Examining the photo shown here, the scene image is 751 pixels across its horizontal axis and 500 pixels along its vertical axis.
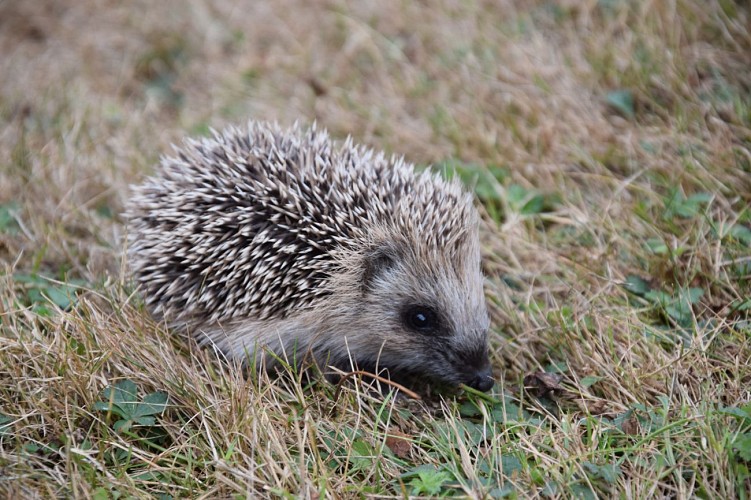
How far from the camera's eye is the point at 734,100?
16.4 ft

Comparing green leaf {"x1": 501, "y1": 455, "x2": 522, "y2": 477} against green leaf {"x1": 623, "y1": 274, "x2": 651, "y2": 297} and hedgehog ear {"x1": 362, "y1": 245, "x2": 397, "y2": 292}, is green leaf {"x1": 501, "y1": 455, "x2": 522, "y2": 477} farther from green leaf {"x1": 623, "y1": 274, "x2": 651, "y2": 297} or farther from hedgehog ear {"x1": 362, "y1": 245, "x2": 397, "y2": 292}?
green leaf {"x1": 623, "y1": 274, "x2": 651, "y2": 297}

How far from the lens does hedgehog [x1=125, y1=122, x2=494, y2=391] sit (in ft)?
12.0

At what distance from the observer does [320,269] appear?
366 centimetres

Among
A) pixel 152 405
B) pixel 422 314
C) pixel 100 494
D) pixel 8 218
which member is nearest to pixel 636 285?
pixel 422 314

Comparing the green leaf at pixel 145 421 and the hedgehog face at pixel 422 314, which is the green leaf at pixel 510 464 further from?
the green leaf at pixel 145 421

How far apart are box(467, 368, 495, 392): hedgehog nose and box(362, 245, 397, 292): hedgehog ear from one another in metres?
0.71

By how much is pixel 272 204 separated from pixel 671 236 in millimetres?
2350

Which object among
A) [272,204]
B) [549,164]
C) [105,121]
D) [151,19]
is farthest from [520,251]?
[151,19]

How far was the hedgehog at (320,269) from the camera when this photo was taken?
367 cm

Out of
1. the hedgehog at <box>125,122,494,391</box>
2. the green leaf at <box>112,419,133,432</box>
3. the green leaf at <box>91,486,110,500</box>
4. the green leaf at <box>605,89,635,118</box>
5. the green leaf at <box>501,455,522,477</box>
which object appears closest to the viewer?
the green leaf at <box>91,486,110,500</box>

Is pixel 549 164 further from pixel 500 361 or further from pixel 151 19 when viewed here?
pixel 151 19

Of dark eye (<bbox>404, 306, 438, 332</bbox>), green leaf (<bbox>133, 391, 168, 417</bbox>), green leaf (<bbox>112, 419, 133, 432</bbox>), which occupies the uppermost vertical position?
dark eye (<bbox>404, 306, 438, 332</bbox>)

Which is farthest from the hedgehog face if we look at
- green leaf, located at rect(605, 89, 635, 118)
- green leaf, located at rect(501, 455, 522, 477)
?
green leaf, located at rect(605, 89, 635, 118)

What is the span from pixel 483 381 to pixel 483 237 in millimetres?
1349
